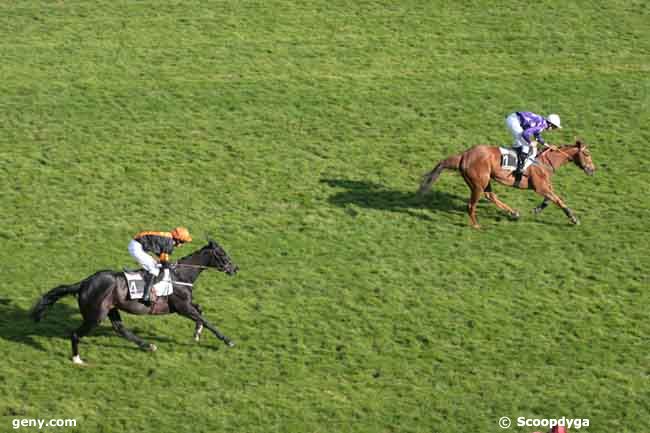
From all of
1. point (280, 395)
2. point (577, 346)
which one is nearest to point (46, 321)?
point (280, 395)

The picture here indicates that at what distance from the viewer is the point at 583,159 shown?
23922 mm

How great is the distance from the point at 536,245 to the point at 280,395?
697 cm

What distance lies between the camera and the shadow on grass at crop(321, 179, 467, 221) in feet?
79.5

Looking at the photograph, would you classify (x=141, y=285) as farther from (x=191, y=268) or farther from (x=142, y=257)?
(x=191, y=268)

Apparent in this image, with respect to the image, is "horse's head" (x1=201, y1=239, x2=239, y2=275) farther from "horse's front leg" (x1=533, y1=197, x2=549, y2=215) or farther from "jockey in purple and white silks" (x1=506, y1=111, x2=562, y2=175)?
"horse's front leg" (x1=533, y1=197, x2=549, y2=215)

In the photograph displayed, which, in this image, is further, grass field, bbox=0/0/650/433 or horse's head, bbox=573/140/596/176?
horse's head, bbox=573/140/596/176

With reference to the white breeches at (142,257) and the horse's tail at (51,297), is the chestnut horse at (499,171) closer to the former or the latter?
the white breeches at (142,257)

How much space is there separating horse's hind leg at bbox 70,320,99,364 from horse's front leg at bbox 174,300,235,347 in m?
1.35

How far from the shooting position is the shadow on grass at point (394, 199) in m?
24.2

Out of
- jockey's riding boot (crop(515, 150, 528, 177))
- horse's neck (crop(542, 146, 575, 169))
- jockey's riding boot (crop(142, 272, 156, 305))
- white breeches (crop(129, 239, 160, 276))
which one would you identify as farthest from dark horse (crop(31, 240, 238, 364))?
horse's neck (crop(542, 146, 575, 169))

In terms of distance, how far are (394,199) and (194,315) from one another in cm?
685

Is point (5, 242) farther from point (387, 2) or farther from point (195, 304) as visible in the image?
point (387, 2)

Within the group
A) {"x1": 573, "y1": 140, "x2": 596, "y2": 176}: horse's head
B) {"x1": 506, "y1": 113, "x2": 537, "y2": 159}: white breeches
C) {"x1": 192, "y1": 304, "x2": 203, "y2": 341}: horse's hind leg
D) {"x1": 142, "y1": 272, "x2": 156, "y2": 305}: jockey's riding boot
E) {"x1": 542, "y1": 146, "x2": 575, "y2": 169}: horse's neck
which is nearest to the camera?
{"x1": 142, "y1": 272, "x2": 156, "y2": 305}: jockey's riding boot

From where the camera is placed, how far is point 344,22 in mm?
32125
